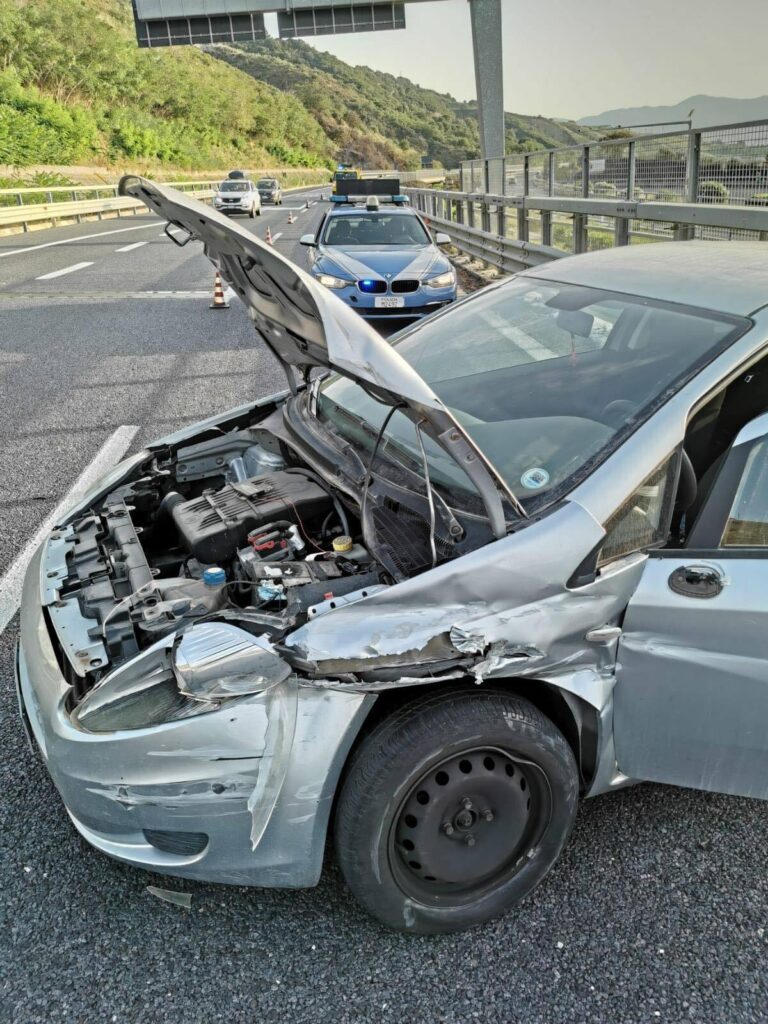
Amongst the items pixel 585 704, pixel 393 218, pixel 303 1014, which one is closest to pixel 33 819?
pixel 303 1014

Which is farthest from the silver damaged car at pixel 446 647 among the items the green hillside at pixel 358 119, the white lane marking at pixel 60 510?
the green hillside at pixel 358 119

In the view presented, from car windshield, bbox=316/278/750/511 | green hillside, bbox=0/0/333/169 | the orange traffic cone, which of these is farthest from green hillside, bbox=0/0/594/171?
car windshield, bbox=316/278/750/511

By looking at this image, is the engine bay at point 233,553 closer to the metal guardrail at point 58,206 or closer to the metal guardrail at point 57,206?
the metal guardrail at point 58,206

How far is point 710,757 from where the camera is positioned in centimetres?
227

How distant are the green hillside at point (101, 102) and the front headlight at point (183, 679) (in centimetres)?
4465

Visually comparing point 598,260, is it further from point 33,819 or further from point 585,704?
point 33,819

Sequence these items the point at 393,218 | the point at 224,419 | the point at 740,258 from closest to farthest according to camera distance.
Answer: the point at 740,258 < the point at 224,419 < the point at 393,218

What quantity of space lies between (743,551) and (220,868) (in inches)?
64.4

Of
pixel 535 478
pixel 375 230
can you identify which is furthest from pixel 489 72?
pixel 535 478

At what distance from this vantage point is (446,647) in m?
2.04

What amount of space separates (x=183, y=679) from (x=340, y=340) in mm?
944

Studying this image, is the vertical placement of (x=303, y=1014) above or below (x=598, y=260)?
below

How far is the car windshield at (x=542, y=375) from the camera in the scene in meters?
2.41

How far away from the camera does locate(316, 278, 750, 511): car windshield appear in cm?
241
